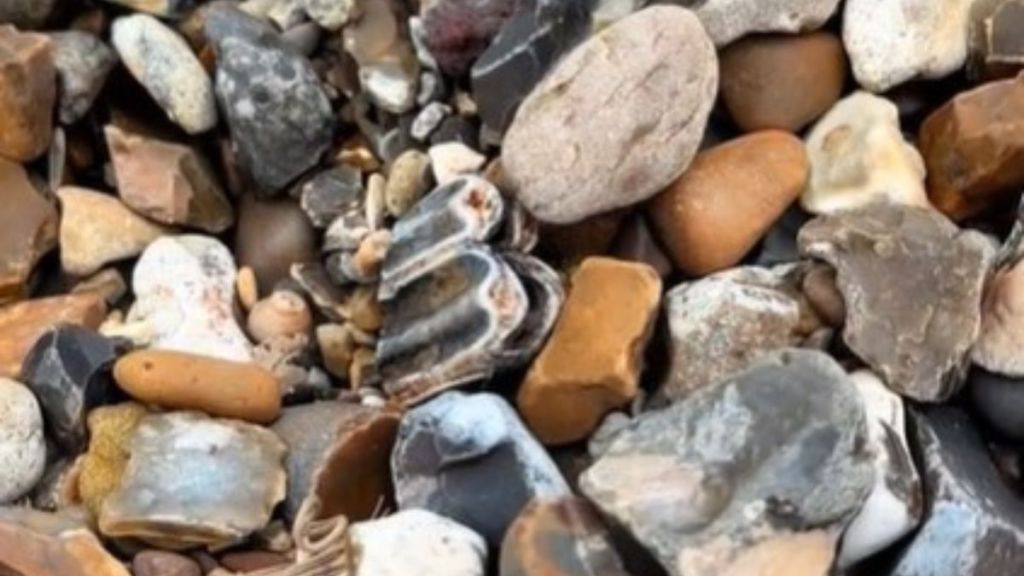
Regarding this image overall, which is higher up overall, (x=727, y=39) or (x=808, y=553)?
(x=727, y=39)

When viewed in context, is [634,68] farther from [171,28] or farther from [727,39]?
[171,28]

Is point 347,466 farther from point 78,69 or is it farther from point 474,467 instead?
point 78,69

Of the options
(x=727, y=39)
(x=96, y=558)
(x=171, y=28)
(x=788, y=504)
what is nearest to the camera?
(x=788, y=504)

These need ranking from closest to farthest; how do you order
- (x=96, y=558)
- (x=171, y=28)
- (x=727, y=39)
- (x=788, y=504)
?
(x=788, y=504) < (x=96, y=558) < (x=727, y=39) < (x=171, y=28)

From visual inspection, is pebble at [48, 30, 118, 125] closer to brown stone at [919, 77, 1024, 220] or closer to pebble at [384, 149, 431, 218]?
pebble at [384, 149, 431, 218]

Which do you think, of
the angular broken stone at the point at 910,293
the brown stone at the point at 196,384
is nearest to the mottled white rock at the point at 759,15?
the angular broken stone at the point at 910,293

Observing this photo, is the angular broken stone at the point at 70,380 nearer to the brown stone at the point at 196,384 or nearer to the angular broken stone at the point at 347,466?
the brown stone at the point at 196,384

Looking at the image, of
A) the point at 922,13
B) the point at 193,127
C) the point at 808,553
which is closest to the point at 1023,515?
the point at 808,553
